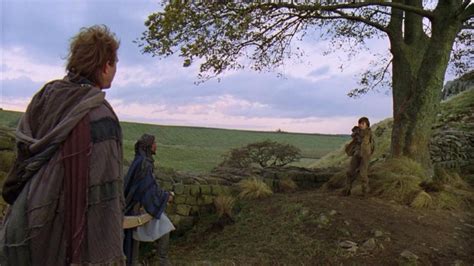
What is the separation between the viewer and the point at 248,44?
977 centimetres

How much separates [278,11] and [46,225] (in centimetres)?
735

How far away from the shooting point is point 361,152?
9.11 m

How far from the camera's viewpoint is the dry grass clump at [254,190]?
9.66 m

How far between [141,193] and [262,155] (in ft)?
34.4

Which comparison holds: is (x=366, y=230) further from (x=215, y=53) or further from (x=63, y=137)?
(x=63, y=137)

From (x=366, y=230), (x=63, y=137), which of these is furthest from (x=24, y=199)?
(x=366, y=230)

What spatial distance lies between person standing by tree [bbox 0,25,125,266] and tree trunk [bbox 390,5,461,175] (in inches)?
320

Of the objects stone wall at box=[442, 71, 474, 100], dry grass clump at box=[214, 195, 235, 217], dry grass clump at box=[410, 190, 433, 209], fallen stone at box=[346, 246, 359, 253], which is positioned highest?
stone wall at box=[442, 71, 474, 100]

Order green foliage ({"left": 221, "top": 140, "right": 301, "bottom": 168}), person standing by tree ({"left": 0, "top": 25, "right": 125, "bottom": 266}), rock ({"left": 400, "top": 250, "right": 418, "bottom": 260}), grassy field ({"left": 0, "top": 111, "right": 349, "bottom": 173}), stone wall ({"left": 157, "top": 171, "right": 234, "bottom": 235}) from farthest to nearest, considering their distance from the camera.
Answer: green foliage ({"left": 221, "top": 140, "right": 301, "bottom": 168}) < grassy field ({"left": 0, "top": 111, "right": 349, "bottom": 173}) < stone wall ({"left": 157, "top": 171, "right": 234, "bottom": 235}) < rock ({"left": 400, "top": 250, "right": 418, "bottom": 260}) < person standing by tree ({"left": 0, "top": 25, "right": 125, "bottom": 266})

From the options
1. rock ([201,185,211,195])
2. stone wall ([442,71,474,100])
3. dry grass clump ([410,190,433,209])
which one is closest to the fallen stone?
dry grass clump ([410,190,433,209])

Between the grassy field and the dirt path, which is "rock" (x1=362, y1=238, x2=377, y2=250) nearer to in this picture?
the dirt path

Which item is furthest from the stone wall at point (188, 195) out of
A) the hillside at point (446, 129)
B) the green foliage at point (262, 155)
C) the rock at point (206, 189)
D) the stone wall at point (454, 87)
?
the stone wall at point (454, 87)

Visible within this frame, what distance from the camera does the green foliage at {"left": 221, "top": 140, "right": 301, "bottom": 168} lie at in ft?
53.3

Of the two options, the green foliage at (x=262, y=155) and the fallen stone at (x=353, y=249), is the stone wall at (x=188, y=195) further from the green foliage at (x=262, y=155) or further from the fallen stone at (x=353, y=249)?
the green foliage at (x=262, y=155)
